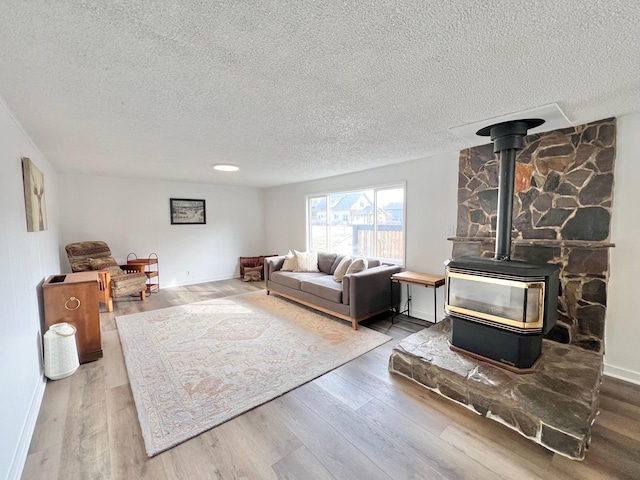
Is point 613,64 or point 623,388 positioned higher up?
point 613,64

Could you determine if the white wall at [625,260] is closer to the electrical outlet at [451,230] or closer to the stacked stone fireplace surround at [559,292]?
the stacked stone fireplace surround at [559,292]

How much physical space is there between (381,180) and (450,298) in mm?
2303

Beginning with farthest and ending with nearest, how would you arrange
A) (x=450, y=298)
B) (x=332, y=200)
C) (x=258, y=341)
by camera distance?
(x=332, y=200)
(x=258, y=341)
(x=450, y=298)

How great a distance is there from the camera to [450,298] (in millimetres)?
2551

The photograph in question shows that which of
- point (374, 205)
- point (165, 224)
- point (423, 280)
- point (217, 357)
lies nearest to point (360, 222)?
point (374, 205)

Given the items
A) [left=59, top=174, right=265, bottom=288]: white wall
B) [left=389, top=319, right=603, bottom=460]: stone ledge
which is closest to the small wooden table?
[left=389, top=319, right=603, bottom=460]: stone ledge

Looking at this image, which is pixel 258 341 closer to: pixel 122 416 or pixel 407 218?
pixel 122 416

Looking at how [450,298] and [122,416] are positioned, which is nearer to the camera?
[122,416]

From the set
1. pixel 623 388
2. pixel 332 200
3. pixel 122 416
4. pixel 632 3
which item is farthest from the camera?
pixel 332 200

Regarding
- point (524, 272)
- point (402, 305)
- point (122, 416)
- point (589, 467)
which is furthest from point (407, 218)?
point (122, 416)

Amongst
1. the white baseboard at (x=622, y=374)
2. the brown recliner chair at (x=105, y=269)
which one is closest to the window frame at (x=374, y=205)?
the white baseboard at (x=622, y=374)

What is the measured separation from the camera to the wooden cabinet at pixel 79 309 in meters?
2.62

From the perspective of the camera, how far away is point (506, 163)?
240 cm

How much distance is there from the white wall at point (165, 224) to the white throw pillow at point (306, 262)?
232 centimetres
